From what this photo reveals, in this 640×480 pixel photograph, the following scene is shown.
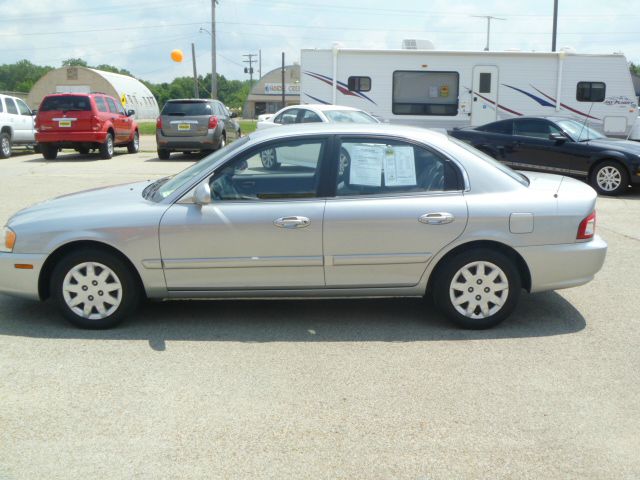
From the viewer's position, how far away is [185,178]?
5.61m

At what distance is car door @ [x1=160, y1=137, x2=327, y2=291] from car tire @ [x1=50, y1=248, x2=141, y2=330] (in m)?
0.33

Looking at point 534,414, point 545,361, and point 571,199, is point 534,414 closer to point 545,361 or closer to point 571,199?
point 545,361

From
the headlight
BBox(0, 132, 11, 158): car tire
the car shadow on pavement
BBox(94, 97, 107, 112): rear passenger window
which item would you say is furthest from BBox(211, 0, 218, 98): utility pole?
the headlight

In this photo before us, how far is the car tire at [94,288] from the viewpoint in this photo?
5.21 m

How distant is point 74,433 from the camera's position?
3.69m

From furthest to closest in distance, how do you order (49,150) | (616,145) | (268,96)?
(268,96)
(49,150)
(616,145)

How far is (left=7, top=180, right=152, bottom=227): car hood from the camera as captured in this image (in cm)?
531

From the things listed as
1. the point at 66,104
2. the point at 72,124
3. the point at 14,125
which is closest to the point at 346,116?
the point at 72,124

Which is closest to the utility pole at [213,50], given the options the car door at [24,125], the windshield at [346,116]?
the car door at [24,125]

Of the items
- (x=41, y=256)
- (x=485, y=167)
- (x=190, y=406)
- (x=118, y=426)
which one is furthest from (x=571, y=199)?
(x=41, y=256)

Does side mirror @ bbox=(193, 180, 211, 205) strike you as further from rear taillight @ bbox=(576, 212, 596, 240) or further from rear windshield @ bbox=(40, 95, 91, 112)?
rear windshield @ bbox=(40, 95, 91, 112)

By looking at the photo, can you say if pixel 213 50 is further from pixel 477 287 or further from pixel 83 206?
pixel 477 287

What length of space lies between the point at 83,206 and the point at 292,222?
160 cm

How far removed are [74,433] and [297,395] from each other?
1211 millimetres
